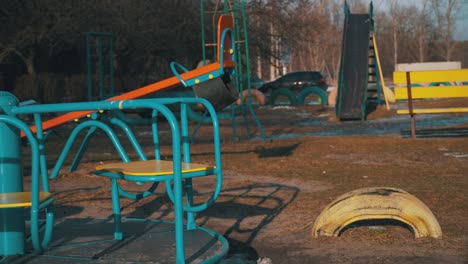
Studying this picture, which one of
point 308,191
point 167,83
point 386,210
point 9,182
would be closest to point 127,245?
point 9,182

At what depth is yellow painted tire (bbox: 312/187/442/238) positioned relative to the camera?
5150 mm

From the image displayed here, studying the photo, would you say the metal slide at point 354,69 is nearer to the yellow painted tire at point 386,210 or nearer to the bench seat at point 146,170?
the yellow painted tire at point 386,210

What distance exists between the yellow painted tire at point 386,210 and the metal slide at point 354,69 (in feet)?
43.1

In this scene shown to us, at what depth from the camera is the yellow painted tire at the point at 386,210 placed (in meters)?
5.15

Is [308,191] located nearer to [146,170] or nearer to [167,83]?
[167,83]

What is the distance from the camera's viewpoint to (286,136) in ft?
46.8

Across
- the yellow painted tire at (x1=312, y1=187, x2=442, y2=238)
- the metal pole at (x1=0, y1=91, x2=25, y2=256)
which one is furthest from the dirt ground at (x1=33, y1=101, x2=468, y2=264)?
the metal pole at (x1=0, y1=91, x2=25, y2=256)

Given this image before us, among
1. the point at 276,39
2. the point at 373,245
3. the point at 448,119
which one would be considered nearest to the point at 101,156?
the point at 373,245

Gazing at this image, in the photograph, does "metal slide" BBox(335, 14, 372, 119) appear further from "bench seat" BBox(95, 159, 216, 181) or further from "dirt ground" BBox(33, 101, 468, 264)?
"bench seat" BBox(95, 159, 216, 181)

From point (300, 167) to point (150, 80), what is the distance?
830 inches

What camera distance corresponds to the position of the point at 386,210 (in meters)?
5.16

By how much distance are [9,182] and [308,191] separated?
3.59m

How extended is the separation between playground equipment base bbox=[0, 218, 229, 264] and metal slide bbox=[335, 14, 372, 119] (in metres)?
13.4

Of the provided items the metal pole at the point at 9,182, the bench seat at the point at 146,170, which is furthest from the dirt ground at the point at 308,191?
the metal pole at the point at 9,182
